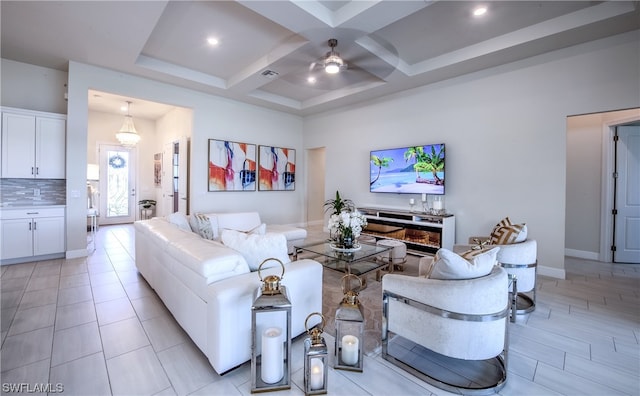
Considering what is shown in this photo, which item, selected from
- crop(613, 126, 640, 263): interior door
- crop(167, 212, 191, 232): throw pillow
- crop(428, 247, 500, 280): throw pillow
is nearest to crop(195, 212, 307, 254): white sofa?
crop(167, 212, 191, 232): throw pillow

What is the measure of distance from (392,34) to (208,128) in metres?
3.95

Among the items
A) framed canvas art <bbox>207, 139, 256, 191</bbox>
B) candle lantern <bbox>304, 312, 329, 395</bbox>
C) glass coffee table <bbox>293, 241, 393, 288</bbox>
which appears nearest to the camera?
candle lantern <bbox>304, 312, 329, 395</bbox>

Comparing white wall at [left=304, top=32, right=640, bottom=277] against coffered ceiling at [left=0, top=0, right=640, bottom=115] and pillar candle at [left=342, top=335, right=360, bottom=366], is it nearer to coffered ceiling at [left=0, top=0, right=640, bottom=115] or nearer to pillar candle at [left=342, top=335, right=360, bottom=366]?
coffered ceiling at [left=0, top=0, right=640, bottom=115]

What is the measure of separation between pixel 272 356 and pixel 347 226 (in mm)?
1981

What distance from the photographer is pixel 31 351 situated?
2023 mm

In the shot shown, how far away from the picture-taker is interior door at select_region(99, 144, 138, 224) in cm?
766

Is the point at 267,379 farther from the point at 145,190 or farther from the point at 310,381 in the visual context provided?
the point at 145,190

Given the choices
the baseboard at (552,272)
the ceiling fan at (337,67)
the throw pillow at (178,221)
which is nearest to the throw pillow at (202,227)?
the throw pillow at (178,221)

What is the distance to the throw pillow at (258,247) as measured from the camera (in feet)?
7.04

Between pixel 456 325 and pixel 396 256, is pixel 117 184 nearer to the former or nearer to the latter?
pixel 396 256

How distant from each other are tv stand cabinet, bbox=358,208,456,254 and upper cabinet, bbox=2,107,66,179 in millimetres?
5433

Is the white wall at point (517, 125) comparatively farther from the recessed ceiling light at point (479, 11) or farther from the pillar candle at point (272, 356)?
the pillar candle at point (272, 356)

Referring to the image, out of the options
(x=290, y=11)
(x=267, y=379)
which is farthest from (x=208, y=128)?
(x=267, y=379)

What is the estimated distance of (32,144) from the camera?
425cm
